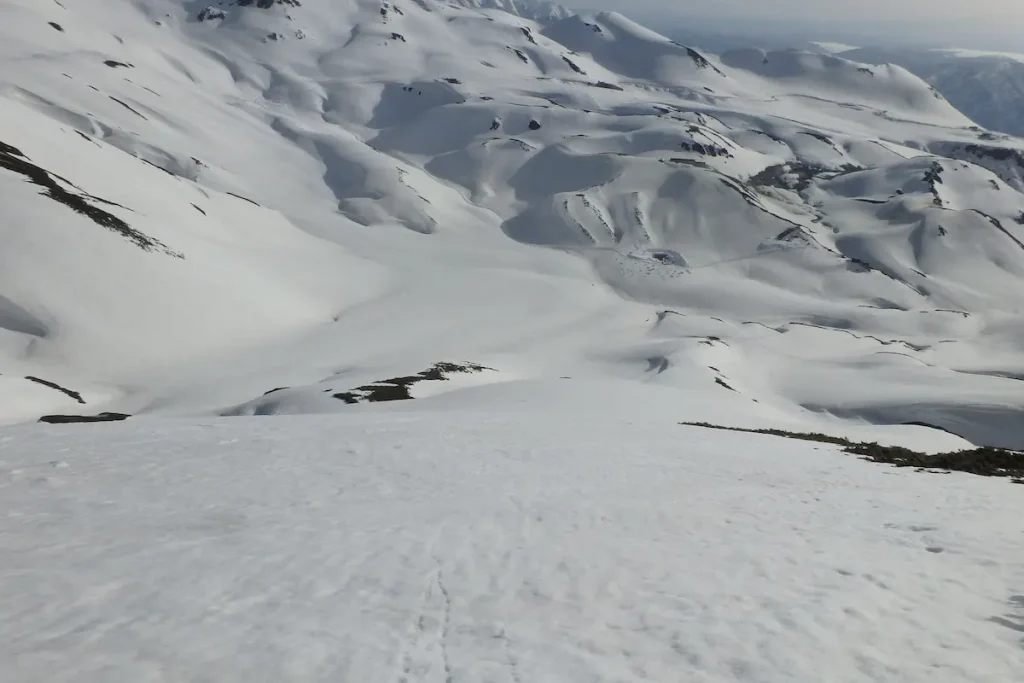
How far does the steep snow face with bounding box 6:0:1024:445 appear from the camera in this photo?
172ft

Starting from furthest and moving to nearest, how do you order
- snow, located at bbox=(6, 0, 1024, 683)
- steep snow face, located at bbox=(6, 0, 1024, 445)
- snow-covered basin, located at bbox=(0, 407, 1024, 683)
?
1. steep snow face, located at bbox=(6, 0, 1024, 445)
2. snow, located at bbox=(6, 0, 1024, 683)
3. snow-covered basin, located at bbox=(0, 407, 1024, 683)

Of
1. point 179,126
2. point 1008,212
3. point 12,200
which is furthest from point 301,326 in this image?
point 1008,212

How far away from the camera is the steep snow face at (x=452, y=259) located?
5234 centimetres

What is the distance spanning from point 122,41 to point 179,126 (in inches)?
2806

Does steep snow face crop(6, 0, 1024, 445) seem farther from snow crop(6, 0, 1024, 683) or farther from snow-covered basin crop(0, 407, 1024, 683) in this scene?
snow-covered basin crop(0, 407, 1024, 683)

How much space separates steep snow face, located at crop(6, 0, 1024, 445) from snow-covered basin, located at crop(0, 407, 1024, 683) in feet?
74.5

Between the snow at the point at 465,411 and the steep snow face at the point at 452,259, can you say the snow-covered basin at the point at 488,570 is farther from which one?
the steep snow face at the point at 452,259

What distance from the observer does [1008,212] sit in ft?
559

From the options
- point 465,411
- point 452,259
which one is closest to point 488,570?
point 465,411

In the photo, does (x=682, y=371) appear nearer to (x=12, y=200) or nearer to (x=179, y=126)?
(x=12, y=200)

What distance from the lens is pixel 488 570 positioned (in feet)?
35.7

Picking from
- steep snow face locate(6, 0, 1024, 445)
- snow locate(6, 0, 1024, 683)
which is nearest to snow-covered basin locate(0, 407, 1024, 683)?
snow locate(6, 0, 1024, 683)

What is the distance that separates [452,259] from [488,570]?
107 metres

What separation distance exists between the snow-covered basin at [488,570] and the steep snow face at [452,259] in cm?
2271
